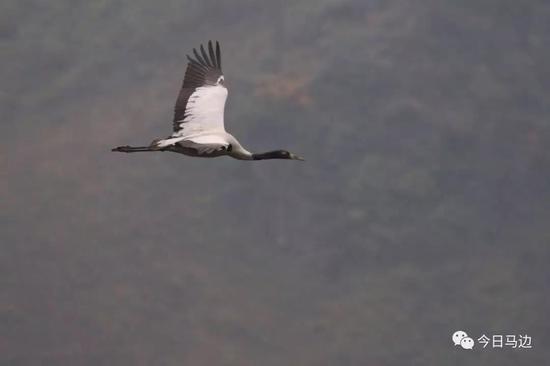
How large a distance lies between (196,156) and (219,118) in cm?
282

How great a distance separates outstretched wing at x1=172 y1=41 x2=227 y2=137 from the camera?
2975 centimetres

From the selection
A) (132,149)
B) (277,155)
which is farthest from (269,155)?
(132,149)

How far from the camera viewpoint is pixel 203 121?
2991 cm

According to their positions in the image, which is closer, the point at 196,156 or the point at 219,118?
the point at 196,156

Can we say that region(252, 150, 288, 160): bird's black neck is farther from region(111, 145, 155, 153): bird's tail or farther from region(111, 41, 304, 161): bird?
region(111, 145, 155, 153): bird's tail

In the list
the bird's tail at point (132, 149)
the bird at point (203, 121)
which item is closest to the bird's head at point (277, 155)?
the bird at point (203, 121)

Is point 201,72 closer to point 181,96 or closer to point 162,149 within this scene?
point 181,96

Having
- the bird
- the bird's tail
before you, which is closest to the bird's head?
the bird

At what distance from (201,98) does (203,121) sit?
136 cm

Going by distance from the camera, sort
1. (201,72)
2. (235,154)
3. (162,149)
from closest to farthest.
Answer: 1. (162,149)
2. (235,154)
3. (201,72)

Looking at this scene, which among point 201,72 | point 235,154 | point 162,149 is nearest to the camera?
point 162,149

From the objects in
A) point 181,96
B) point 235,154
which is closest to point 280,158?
point 235,154

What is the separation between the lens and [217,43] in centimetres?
3244

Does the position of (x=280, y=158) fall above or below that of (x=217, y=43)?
below
